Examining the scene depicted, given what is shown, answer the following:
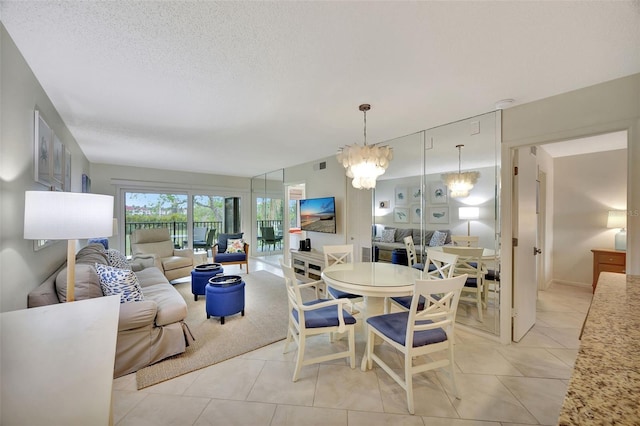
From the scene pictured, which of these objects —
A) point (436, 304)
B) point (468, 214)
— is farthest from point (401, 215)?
point (436, 304)

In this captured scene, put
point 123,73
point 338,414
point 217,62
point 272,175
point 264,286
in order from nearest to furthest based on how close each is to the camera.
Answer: point 338,414 < point 217,62 < point 123,73 < point 264,286 < point 272,175

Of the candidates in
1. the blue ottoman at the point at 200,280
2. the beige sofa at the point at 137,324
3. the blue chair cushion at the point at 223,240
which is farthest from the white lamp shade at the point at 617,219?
the blue chair cushion at the point at 223,240

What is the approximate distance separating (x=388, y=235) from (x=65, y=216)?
3562mm

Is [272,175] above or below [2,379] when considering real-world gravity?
above

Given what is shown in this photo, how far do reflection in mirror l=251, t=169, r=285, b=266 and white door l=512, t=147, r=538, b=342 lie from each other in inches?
215

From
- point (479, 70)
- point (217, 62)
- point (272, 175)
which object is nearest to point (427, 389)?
point (479, 70)

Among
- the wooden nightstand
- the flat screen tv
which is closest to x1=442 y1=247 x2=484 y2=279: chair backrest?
the flat screen tv

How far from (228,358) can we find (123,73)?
260cm

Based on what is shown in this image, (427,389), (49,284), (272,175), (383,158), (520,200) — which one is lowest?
(427,389)

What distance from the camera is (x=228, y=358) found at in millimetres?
2355

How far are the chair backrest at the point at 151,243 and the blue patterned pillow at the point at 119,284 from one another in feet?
8.68

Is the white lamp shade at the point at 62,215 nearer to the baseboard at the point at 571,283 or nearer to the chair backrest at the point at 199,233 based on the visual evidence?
the chair backrest at the point at 199,233

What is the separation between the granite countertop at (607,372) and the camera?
0.49 meters

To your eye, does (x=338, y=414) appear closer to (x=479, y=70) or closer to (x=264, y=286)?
(x=479, y=70)
